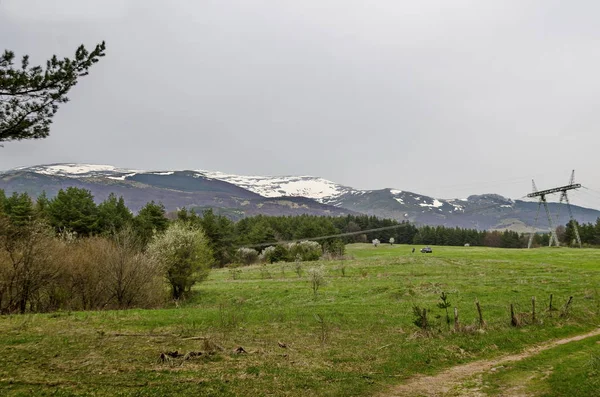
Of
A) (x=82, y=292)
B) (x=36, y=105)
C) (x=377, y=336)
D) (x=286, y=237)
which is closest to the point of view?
(x=36, y=105)

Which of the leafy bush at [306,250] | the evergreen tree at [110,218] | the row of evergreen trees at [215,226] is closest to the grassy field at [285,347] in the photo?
the row of evergreen trees at [215,226]

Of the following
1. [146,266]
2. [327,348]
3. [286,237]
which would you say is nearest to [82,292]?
[146,266]

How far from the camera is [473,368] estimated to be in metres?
16.4

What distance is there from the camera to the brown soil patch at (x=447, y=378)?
529 inches

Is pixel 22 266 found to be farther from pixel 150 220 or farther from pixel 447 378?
pixel 150 220

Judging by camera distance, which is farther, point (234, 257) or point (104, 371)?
point (234, 257)

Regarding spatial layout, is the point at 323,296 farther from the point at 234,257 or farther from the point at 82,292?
the point at 234,257

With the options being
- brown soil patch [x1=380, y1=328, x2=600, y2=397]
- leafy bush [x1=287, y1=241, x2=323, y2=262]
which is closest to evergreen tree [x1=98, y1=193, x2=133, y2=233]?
leafy bush [x1=287, y1=241, x2=323, y2=262]

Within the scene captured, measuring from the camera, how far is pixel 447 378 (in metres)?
15.1

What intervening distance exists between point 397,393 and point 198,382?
709 cm

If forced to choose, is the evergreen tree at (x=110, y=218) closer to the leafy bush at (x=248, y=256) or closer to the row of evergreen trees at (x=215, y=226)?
the row of evergreen trees at (x=215, y=226)

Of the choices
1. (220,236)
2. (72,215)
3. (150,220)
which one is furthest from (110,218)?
(220,236)

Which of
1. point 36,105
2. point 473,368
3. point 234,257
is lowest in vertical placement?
point 234,257

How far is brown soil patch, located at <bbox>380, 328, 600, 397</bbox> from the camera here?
13445 millimetres
